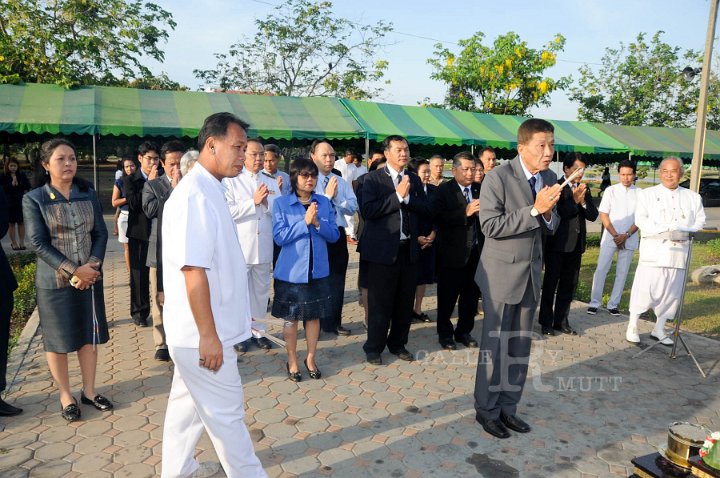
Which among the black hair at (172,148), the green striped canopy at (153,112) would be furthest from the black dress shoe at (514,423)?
the green striped canopy at (153,112)

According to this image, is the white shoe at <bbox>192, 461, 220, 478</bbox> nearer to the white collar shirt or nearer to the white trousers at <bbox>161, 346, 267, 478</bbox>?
the white trousers at <bbox>161, 346, 267, 478</bbox>

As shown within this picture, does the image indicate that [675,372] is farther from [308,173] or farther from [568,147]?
[568,147]

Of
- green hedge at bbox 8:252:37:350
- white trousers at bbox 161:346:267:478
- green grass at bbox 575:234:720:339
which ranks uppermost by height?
white trousers at bbox 161:346:267:478

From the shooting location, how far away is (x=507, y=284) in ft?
12.1

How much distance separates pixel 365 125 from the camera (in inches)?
551

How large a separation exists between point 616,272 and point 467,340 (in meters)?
2.71

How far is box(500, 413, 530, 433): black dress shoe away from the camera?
3.79m

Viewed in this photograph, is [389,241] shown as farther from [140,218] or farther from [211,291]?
[140,218]

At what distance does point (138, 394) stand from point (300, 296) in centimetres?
153

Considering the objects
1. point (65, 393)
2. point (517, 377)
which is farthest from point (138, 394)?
point (517, 377)

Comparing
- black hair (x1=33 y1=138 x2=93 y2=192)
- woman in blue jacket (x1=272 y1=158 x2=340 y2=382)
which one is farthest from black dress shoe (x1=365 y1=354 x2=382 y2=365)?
black hair (x1=33 y1=138 x2=93 y2=192)

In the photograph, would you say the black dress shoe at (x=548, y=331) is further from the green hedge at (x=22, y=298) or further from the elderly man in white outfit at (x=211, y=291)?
the green hedge at (x=22, y=298)

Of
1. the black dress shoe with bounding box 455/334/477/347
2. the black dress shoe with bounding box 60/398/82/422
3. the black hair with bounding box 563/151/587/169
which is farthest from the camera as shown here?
the black hair with bounding box 563/151/587/169

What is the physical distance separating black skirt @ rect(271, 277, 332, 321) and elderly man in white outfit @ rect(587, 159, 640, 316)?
4.28 metres
